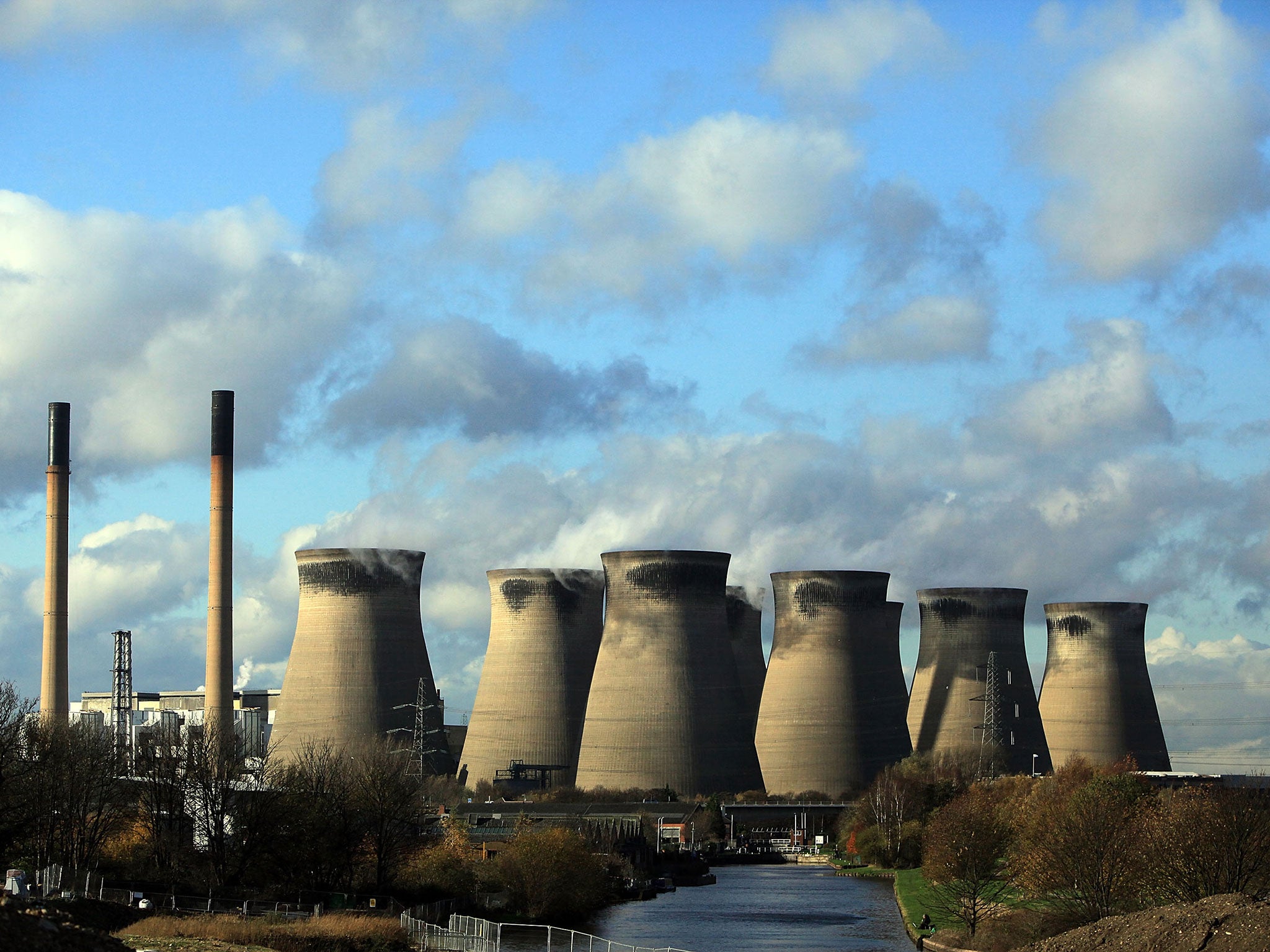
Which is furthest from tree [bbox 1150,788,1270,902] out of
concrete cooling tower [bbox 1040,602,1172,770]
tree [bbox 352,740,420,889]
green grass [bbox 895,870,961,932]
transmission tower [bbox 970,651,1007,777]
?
concrete cooling tower [bbox 1040,602,1172,770]

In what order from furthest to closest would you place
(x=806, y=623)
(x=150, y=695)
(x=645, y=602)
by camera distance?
(x=150, y=695)
(x=806, y=623)
(x=645, y=602)

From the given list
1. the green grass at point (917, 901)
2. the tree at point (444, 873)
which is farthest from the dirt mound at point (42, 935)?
the green grass at point (917, 901)

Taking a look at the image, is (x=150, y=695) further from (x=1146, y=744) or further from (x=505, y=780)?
(x=1146, y=744)

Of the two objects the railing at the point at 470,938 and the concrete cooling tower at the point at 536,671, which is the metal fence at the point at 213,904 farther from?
the concrete cooling tower at the point at 536,671

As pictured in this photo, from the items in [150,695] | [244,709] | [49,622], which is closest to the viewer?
[49,622]

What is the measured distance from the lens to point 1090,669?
200 ft

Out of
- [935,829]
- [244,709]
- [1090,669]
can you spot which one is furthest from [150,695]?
[935,829]

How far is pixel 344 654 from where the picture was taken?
172 ft

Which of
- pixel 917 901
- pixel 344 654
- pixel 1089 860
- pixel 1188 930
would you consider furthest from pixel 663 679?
pixel 1188 930

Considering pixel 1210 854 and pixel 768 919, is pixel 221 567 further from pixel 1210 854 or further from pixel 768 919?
pixel 1210 854

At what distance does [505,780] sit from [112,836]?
23.5 meters

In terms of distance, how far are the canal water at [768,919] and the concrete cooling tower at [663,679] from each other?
228 inches

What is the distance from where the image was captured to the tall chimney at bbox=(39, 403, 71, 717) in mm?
46062

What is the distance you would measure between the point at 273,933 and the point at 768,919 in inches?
565
